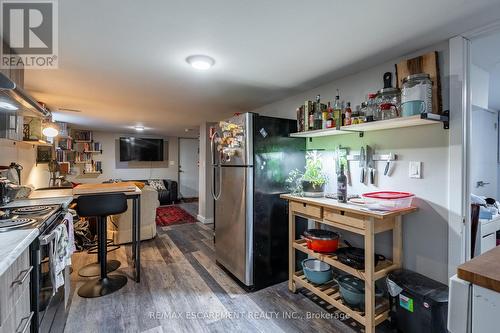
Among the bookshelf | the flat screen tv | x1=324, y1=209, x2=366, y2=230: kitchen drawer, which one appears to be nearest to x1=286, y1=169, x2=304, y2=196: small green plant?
x1=324, y1=209, x2=366, y2=230: kitchen drawer

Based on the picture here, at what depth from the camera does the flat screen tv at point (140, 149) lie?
6812 mm

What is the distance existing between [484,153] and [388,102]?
98.3 inches

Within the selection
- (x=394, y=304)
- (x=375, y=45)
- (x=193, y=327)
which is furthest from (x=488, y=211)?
(x=193, y=327)

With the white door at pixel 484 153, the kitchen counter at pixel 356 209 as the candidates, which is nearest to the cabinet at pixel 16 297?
the kitchen counter at pixel 356 209

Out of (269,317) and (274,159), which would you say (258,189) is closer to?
(274,159)

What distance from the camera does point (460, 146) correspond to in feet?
5.14

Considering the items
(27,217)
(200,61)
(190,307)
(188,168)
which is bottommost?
(190,307)

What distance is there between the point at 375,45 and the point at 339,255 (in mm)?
1633

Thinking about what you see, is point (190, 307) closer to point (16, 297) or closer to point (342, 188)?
point (16, 297)

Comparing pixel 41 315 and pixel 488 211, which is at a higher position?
pixel 488 211

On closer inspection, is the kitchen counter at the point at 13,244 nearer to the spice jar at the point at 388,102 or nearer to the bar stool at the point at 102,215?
the bar stool at the point at 102,215

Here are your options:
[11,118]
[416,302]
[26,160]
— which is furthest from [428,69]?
[26,160]

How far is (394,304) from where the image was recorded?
5.68 ft

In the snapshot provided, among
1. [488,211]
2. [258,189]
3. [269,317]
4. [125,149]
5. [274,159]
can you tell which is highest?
[125,149]
